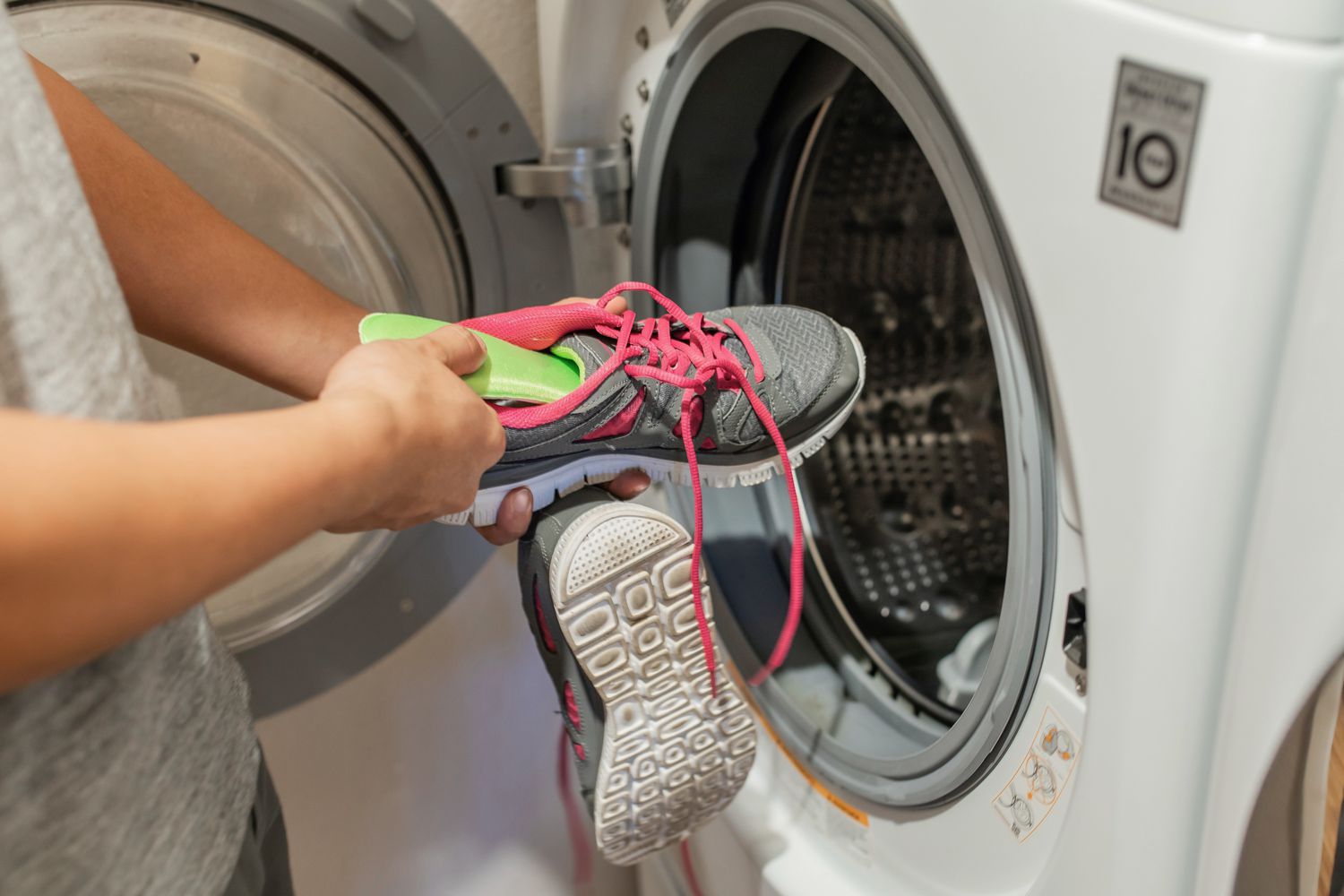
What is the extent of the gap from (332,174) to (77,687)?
392mm

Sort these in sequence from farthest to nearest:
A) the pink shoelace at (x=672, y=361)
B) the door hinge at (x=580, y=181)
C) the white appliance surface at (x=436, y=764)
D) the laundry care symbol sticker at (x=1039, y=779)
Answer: the white appliance surface at (x=436, y=764) < the door hinge at (x=580, y=181) < the pink shoelace at (x=672, y=361) < the laundry care symbol sticker at (x=1039, y=779)

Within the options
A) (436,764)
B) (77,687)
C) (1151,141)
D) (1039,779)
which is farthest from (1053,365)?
(436,764)

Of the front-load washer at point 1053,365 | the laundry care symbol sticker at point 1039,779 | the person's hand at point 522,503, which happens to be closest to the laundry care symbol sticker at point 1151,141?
the front-load washer at point 1053,365

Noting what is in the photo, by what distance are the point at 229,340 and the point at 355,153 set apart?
0.18 meters

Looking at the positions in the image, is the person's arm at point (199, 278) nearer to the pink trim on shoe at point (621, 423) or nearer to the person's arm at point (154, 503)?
the pink trim on shoe at point (621, 423)

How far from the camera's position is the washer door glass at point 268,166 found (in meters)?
0.59

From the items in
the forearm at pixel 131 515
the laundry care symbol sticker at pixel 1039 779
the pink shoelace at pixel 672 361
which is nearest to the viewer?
the forearm at pixel 131 515

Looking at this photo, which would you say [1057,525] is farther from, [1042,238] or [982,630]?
[982,630]

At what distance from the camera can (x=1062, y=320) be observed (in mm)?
341

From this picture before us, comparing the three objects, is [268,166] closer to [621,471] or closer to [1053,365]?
[621,471]

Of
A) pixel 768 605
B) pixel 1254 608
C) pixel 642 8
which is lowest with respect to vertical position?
pixel 768 605

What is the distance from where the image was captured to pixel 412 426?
36cm

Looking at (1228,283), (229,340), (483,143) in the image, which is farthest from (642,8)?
(1228,283)

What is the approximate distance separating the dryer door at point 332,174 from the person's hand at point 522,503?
14 cm
